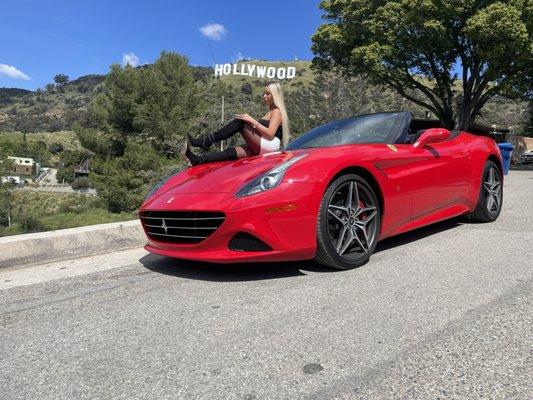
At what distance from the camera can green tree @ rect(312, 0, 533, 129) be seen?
19.3 m

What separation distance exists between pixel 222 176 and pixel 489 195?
10.7ft

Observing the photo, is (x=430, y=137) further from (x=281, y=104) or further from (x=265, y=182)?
(x=265, y=182)

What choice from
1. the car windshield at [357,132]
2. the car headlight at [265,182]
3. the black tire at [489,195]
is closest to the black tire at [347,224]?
the car headlight at [265,182]

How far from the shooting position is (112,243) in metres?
4.70

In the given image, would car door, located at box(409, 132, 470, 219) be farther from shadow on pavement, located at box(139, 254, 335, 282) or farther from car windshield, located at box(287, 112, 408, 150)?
shadow on pavement, located at box(139, 254, 335, 282)

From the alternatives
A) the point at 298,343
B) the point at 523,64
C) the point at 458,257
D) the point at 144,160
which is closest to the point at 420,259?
the point at 458,257

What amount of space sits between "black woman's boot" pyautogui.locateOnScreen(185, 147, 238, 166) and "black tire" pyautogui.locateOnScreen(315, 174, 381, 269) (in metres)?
1.36

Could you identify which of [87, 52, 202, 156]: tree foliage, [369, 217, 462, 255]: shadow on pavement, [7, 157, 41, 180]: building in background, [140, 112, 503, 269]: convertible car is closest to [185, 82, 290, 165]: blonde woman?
[140, 112, 503, 269]: convertible car

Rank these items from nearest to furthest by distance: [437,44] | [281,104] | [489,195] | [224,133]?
[224,133]
[281,104]
[489,195]
[437,44]

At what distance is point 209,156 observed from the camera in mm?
4355

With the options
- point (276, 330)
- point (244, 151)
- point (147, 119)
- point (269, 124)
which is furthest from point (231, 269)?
point (147, 119)

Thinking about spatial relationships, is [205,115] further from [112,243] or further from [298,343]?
[298,343]

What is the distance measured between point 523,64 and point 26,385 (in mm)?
24039

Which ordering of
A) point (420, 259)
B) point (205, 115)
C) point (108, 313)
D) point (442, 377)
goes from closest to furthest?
Result: point (442, 377) → point (108, 313) → point (420, 259) → point (205, 115)
